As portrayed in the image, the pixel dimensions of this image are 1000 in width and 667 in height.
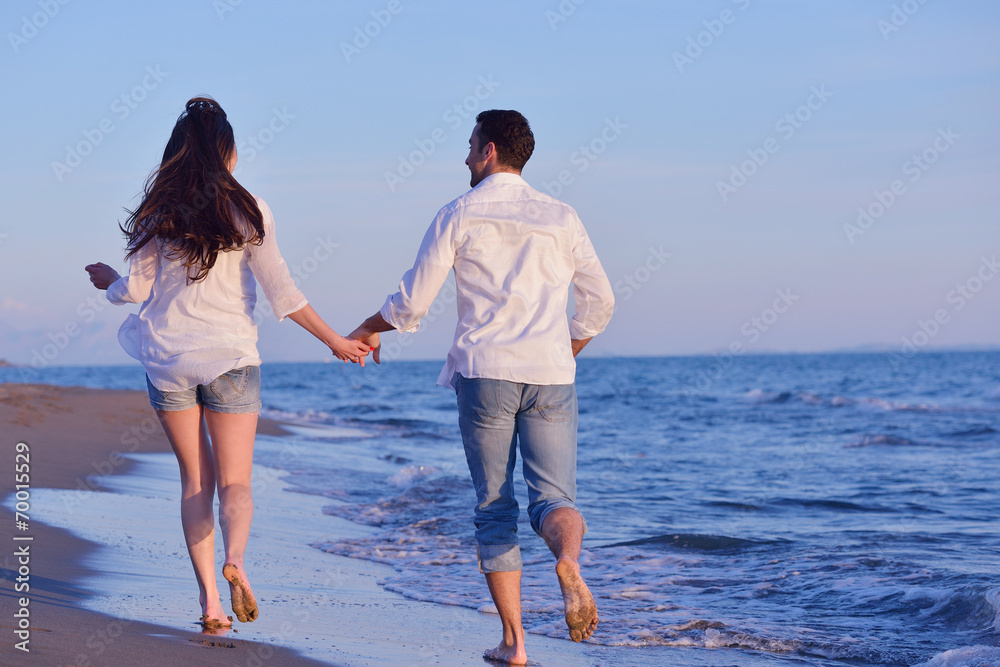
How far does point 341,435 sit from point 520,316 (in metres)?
13.4

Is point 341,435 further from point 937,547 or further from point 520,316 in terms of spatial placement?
point 520,316

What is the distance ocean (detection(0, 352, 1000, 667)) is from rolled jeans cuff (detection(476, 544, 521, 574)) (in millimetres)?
773

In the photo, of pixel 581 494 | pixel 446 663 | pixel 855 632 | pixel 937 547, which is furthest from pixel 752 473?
pixel 446 663

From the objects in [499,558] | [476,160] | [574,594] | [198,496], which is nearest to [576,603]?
[574,594]

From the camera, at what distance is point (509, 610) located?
3.11 metres

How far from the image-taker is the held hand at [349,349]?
11.0 feet

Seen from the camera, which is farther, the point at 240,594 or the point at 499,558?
the point at 499,558

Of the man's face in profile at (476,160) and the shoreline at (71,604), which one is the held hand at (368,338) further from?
the shoreline at (71,604)

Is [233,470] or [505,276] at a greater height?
[505,276]

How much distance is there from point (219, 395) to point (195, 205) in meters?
0.66

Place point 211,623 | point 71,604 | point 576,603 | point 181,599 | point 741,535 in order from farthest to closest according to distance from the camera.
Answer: point 741,535
point 181,599
point 71,604
point 211,623
point 576,603

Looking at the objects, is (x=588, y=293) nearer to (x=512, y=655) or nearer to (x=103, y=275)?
(x=512, y=655)

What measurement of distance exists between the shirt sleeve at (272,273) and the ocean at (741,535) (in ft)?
6.07

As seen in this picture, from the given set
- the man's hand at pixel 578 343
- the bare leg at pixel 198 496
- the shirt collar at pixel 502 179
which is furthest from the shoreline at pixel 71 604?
the shirt collar at pixel 502 179
